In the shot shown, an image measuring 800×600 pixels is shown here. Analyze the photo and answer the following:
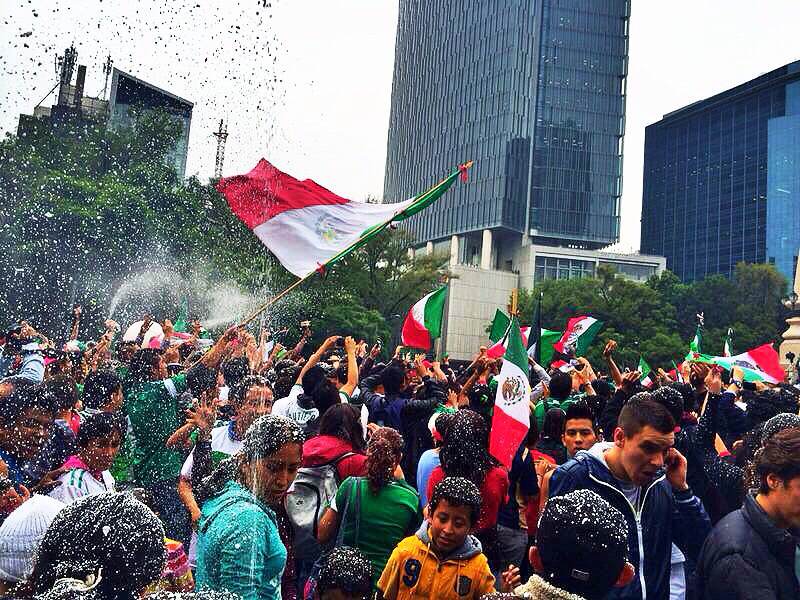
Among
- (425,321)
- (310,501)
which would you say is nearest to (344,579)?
(310,501)

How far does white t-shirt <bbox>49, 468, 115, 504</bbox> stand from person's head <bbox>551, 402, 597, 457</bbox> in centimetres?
288

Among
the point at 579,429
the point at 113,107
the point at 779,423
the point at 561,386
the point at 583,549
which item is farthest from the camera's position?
the point at 113,107

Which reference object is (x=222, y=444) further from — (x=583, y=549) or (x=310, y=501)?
(x=583, y=549)

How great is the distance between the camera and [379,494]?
3740 mm

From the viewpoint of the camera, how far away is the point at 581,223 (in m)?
78.2

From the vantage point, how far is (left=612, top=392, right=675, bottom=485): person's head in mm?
2979

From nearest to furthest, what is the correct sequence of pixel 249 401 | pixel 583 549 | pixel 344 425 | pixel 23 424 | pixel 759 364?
pixel 583 549 → pixel 23 424 → pixel 344 425 → pixel 249 401 → pixel 759 364

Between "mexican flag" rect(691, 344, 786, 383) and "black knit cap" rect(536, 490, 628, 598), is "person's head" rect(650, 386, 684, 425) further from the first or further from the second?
"mexican flag" rect(691, 344, 786, 383)

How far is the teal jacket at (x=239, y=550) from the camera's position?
2414mm

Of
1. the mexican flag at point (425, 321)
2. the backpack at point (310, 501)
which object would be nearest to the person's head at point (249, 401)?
the backpack at point (310, 501)

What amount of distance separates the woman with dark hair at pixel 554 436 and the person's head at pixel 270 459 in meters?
2.90

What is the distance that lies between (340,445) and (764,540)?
7.80 feet

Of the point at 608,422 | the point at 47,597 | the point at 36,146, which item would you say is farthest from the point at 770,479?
the point at 36,146

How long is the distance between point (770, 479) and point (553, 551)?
1.04 meters
